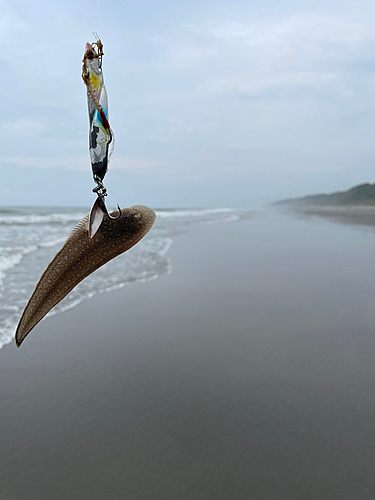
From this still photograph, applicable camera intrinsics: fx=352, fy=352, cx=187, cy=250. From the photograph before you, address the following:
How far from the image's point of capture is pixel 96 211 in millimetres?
1478

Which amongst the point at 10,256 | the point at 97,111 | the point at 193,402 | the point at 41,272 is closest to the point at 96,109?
the point at 97,111

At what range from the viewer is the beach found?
2.09 m

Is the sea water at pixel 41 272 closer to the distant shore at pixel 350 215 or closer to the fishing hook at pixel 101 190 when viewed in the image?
the fishing hook at pixel 101 190

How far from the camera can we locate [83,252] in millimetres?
1527

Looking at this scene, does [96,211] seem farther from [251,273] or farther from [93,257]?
[251,273]

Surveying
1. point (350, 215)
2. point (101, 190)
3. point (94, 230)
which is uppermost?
point (101, 190)

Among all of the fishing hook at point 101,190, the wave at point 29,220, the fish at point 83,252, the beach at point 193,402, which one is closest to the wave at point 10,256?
the beach at point 193,402

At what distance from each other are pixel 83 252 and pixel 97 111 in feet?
1.91

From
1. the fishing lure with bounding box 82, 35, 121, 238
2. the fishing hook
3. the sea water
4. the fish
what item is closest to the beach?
the sea water

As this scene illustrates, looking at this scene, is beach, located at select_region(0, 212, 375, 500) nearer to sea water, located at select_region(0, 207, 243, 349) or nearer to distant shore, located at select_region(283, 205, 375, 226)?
sea water, located at select_region(0, 207, 243, 349)

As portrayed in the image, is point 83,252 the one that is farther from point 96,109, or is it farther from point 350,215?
point 350,215

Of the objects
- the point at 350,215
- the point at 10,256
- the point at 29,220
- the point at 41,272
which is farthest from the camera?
the point at 350,215

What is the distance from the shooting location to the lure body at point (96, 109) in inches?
53.8

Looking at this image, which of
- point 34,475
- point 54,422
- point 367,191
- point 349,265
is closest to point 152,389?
point 54,422
